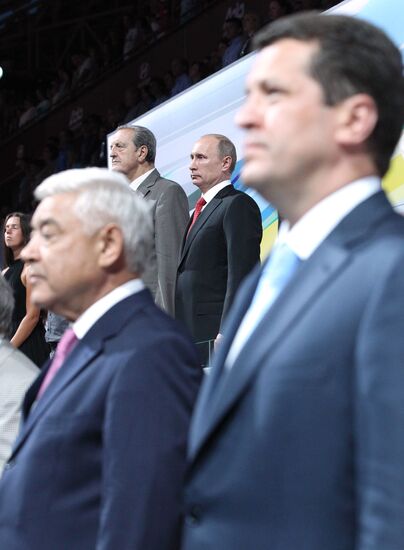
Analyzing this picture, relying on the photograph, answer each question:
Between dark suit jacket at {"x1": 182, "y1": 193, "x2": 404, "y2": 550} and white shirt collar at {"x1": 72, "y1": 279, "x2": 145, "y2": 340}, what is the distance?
0.57 meters

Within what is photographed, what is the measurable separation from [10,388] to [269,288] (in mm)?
1454

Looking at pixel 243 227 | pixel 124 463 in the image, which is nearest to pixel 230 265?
pixel 243 227

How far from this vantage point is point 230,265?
158 inches

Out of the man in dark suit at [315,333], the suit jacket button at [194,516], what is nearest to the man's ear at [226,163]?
the man in dark suit at [315,333]

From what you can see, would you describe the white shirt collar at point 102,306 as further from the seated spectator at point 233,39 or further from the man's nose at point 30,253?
the seated spectator at point 233,39

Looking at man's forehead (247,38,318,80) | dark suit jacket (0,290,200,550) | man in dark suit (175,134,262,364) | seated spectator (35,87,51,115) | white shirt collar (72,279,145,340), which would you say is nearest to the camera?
man's forehead (247,38,318,80)

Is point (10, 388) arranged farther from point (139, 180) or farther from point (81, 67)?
point (81, 67)

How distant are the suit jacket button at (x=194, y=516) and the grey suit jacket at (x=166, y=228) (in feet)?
9.28

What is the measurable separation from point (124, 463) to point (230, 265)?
243 centimetres

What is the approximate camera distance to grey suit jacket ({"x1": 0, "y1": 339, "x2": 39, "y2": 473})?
8.75ft

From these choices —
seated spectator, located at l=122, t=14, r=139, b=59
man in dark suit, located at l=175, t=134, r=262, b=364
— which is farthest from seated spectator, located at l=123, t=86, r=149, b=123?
man in dark suit, located at l=175, t=134, r=262, b=364

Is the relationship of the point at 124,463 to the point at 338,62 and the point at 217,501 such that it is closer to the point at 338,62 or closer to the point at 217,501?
the point at 217,501

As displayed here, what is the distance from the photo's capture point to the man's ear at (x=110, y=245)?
6.22 feet

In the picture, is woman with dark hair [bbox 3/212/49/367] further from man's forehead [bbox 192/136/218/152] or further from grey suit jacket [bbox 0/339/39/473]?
grey suit jacket [bbox 0/339/39/473]
